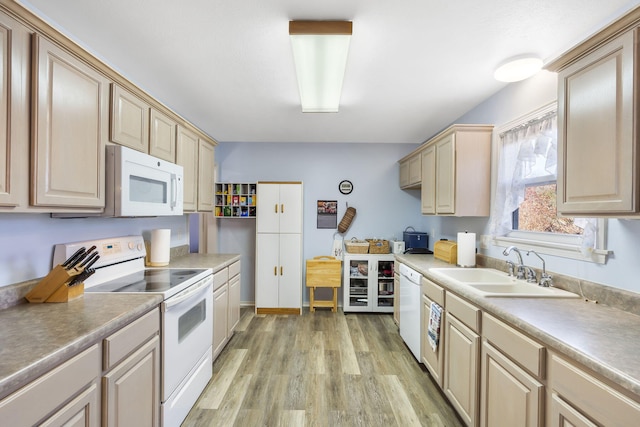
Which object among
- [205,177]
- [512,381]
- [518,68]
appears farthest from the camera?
[205,177]

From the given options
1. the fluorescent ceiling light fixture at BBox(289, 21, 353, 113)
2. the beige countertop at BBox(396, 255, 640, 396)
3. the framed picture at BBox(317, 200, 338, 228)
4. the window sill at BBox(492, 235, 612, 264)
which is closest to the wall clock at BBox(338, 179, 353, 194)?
the framed picture at BBox(317, 200, 338, 228)

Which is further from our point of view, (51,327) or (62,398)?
(51,327)

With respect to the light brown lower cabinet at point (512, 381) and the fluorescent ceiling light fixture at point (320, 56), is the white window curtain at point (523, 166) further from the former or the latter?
the fluorescent ceiling light fixture at point (320, 56)

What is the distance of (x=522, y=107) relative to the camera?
2166 millimetres

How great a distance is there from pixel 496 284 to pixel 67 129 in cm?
274

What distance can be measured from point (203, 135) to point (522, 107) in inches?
117

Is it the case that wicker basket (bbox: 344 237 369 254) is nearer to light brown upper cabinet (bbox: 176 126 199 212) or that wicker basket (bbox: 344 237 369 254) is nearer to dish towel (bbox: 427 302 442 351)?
dish towel (bbox: 427 302 442 351)

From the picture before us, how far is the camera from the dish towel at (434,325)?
211cm

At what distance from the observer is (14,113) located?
1131mm

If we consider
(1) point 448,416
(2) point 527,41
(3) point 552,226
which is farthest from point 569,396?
(2) point 527,41

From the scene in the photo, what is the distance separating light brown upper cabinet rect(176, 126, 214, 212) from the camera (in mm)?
2617

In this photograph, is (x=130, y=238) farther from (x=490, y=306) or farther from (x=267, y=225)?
(x=490, y=306)

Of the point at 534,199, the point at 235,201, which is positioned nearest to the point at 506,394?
the point at 534,199

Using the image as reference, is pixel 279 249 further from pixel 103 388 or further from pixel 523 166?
pixel 523 166
